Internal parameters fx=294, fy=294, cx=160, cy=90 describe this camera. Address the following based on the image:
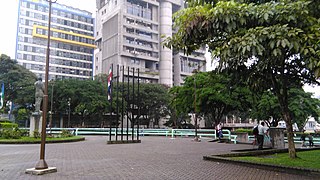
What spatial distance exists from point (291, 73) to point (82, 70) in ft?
272

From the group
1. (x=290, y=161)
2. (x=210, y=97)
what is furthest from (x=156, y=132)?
(x=290, y=161)

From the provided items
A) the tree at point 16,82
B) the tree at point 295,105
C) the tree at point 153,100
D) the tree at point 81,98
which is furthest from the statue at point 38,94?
the tree at point 153,100

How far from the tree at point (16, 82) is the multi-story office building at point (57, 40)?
27.9 meters

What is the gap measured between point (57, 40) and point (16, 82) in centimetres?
3779

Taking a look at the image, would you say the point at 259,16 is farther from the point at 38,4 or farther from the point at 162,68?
the point at 38,4

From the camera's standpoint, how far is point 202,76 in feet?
107

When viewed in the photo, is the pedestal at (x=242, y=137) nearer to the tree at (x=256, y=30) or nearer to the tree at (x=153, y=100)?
the tree at (x=256, y=30)

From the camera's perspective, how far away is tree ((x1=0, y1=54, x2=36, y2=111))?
46.4 m

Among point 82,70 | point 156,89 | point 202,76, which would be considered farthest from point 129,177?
point 82,70

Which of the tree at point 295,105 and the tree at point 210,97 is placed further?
the tree at point 295,105

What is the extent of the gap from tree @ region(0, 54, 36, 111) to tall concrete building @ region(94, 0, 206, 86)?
2063 centimetres

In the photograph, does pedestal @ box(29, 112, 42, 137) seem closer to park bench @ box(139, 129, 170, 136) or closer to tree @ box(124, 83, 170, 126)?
park bench @ box(139, 129, 170, 136)

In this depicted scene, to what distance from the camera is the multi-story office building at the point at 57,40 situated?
82.4 m

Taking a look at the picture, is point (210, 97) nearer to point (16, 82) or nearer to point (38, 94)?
point (38, 94)
